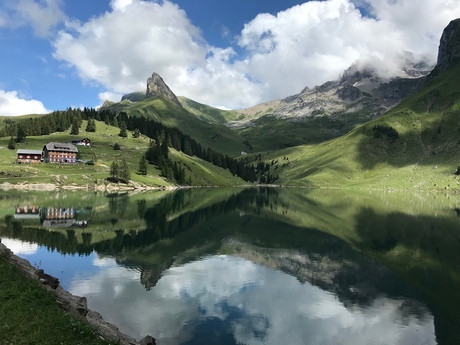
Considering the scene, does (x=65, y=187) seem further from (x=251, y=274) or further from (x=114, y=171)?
(x=251, y=274)

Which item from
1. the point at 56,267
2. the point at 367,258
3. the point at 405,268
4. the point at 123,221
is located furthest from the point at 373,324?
the point at 123,221

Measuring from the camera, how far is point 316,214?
121562mm

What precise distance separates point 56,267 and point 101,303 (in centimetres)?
1625

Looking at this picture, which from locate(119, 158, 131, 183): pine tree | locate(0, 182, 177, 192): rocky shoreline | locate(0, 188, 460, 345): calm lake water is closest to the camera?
locate(0, 188, 460, 345): calm lake water

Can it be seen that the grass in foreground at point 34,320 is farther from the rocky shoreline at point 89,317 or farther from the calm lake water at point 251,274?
the calm lake water at point 251,274

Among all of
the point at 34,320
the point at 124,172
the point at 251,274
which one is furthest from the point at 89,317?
the point at 124,172

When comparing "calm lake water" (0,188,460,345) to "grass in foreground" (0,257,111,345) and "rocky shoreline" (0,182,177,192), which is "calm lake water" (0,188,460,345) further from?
"rocky shoreline" (0,182,177,192)

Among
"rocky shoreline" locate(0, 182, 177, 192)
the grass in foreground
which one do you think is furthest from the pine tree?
the grass in foreground

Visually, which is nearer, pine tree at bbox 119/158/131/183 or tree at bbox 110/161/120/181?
tree at bbox 110/161/120/181

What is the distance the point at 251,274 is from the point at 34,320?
1427 inches

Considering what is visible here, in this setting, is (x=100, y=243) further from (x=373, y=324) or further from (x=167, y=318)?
(x=373, y=324)

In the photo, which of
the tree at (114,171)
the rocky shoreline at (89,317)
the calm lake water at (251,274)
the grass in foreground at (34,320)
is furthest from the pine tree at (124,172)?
the grass in foreground at (34,320)

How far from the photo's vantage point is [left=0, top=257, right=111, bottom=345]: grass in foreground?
61.3ft

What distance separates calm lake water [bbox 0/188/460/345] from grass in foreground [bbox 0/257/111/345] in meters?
9.53
